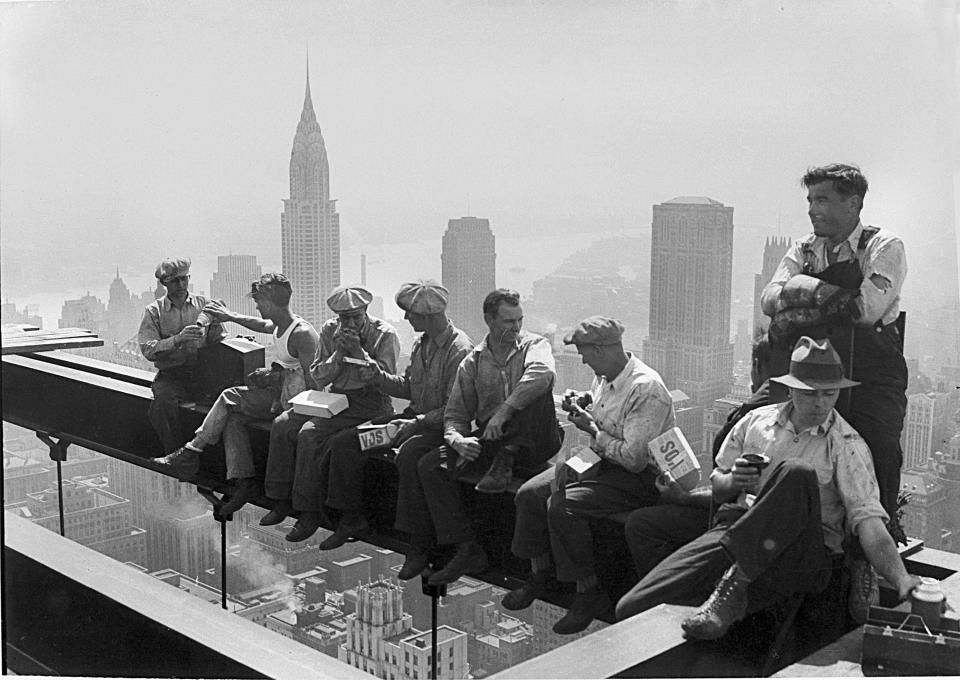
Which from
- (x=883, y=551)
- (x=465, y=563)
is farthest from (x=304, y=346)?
(x=883, y=551)

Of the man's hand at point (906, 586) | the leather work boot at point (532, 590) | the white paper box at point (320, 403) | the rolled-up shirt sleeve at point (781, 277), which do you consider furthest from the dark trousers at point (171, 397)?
the man's hand at point (906, 586)

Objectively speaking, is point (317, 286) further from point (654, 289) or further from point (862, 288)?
point (862, 288)

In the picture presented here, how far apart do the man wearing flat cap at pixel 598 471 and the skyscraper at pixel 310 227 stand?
1.82 m

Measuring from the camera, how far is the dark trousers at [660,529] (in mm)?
4648

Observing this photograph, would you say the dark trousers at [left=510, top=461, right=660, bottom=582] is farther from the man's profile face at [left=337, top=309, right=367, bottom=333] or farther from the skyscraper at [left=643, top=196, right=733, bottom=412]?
the man's profile face at [left=337, top=309, right=367, bottom=333]

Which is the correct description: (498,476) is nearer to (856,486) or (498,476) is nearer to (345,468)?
(345,468)

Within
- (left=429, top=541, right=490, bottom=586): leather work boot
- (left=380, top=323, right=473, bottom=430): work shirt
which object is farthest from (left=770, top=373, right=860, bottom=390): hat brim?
(left=429, top=541, right=490, bottom=586): leather work boot

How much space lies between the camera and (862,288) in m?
4.51

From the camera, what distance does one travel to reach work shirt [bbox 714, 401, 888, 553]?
4246 mm

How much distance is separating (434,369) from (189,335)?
5.87ft

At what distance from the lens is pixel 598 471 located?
4820 millimetres

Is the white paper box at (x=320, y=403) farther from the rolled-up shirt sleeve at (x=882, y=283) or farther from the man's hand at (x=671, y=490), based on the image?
the rolled-up shirt sleeve at (x=882, y=283)

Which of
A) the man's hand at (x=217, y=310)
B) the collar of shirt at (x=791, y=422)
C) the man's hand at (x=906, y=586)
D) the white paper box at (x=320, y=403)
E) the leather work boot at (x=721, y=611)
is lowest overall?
the leather work boot at (x=721, y=611)

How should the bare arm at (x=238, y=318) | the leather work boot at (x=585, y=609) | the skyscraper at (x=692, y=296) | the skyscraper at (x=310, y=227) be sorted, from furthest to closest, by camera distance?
the bare arm at (x=238, y=318), the skyscraper at (x=310, y=227), the skyscraper at (x=692, y=296), the leather work boot at (x=585, y=609)
